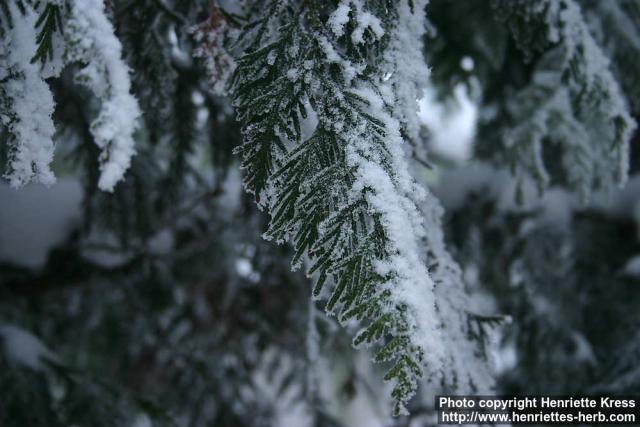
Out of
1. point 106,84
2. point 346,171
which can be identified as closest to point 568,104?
point 346,171

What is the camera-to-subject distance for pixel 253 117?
1027 mm

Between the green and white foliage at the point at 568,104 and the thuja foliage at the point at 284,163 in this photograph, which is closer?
the thuja foliage at the point at 284,163

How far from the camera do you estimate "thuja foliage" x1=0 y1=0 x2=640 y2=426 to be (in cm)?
91

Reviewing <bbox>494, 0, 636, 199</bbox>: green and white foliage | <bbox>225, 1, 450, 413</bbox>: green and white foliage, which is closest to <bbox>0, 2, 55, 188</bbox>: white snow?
<bbox>225, 1, 450, 413</bbox>: green and white foliage

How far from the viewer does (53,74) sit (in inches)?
40.4

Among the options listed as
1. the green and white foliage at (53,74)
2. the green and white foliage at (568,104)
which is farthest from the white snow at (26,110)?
the green and white foliage at (568,104)

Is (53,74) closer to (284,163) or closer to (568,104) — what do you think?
(284,163)

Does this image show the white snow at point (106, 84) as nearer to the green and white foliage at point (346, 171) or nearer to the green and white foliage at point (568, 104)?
the green and white foliage at point (346, 171)

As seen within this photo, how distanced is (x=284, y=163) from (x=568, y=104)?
5.67ft

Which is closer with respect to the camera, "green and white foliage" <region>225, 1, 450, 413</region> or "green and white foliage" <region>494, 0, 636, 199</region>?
"green and white foliage" <region>225, 1, 450, 413</region>

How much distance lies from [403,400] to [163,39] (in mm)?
1255

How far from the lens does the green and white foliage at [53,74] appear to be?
855 mm

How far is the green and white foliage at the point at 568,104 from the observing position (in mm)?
1514

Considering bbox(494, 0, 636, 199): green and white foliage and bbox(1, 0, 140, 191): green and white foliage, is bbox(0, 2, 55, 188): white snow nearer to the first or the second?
bbox(1, 0, 140, 191): green and white foliage
